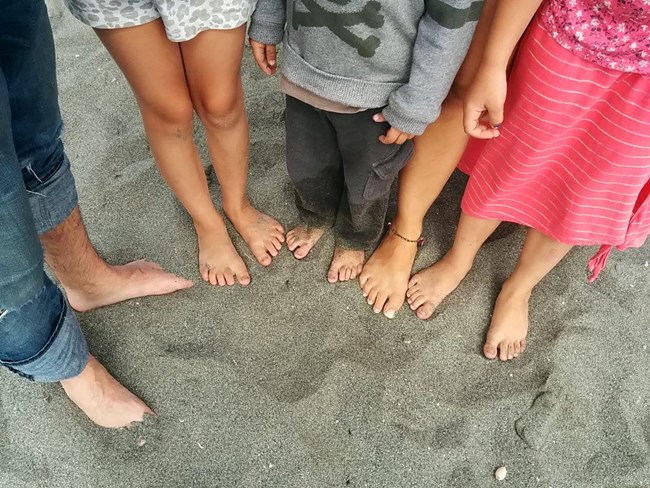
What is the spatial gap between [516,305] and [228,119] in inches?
32.8

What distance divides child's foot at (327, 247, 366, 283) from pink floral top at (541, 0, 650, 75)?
0.75m

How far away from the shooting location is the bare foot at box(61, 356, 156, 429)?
122 centimetres

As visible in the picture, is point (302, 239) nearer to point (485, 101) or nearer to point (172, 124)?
point (172, 124)

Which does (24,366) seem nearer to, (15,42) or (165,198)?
(15,42)

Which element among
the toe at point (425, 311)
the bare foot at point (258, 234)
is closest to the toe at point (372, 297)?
the toe at point (425, 311)

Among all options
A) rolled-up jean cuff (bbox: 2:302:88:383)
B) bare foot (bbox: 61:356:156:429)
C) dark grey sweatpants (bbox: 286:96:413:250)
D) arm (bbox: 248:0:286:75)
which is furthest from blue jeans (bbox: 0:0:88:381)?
dark grey sweatpants (bbox: 286:96:413:250)

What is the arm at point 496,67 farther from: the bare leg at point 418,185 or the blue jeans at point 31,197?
the blue jeans at point 31,197

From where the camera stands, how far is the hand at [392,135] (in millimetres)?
1038

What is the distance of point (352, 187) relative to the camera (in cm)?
123

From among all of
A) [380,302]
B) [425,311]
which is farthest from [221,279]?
[425,311]

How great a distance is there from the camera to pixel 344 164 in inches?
48.3

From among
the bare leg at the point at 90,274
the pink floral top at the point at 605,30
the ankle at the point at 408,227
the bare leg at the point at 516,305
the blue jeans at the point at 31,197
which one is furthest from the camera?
the ankle at the point at 408,227

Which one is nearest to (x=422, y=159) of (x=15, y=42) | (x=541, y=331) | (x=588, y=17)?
(x=588, y=17)

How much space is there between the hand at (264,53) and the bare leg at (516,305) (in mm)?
704
